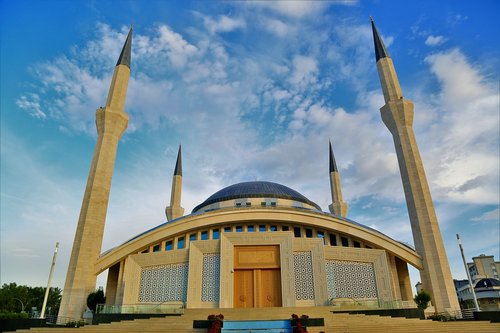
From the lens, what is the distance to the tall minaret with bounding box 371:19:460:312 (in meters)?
22.1

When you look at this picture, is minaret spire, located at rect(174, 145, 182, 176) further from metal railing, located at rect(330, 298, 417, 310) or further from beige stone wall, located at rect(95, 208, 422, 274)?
metal railing, located at rect(330, 298, 417, 310)

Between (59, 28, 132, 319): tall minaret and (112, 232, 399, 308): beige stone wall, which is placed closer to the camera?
(112, 232, 399, 308): beige stone wall

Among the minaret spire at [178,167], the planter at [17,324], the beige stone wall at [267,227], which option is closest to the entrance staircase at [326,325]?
the planter at [17,324]

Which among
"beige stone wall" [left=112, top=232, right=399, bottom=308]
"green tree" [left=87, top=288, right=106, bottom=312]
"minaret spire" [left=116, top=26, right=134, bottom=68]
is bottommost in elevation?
"green tree" [left=87, top=288, right=106, bottom=312]

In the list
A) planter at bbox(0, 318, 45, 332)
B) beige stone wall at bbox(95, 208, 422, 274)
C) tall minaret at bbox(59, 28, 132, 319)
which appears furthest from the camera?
beige stone wall at bbox(95, 208, 422, 274)

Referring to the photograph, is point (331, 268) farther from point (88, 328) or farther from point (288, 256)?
point (88, 328)

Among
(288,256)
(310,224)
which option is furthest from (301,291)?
(310,224)

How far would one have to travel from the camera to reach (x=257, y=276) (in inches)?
843

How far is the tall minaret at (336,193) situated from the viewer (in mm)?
40562

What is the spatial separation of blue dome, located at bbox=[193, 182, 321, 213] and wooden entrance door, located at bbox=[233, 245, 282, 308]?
413 inches

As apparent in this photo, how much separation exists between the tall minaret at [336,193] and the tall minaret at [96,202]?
26261mm

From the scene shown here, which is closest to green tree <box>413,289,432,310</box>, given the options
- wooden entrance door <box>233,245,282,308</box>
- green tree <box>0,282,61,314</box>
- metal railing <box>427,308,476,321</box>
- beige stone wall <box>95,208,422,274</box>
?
metal railing <box>427,308,476,321</box>

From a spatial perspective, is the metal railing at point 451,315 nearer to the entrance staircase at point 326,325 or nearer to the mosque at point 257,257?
the mosque at point 257,257

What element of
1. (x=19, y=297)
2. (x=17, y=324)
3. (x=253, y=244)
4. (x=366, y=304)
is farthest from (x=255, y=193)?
(x=19, y=297)
